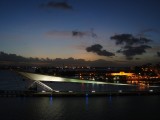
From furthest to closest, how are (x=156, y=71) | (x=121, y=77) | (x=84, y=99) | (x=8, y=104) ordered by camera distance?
(x=156, y=71) → (x=121, y=77) → (x=84, y=99) → (x=8, y=104)

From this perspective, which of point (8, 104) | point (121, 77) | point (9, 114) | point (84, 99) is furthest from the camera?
point (121, 77)

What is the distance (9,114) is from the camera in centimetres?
3822

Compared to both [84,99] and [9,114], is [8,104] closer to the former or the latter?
[9,114]

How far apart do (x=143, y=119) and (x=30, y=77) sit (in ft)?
87.6

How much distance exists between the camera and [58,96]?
167 feet

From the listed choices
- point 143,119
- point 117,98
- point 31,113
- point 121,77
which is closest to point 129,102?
point 117,98

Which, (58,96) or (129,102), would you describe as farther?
(58,96)

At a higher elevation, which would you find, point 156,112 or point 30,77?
point 30,77

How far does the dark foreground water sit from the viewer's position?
36.8 metres

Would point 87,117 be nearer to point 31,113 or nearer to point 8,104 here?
point 31,113

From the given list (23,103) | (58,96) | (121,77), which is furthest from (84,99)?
(121,77)

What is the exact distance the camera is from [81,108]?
41.8 metres

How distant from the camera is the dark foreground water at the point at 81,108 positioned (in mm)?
36750

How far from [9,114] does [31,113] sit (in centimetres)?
284
